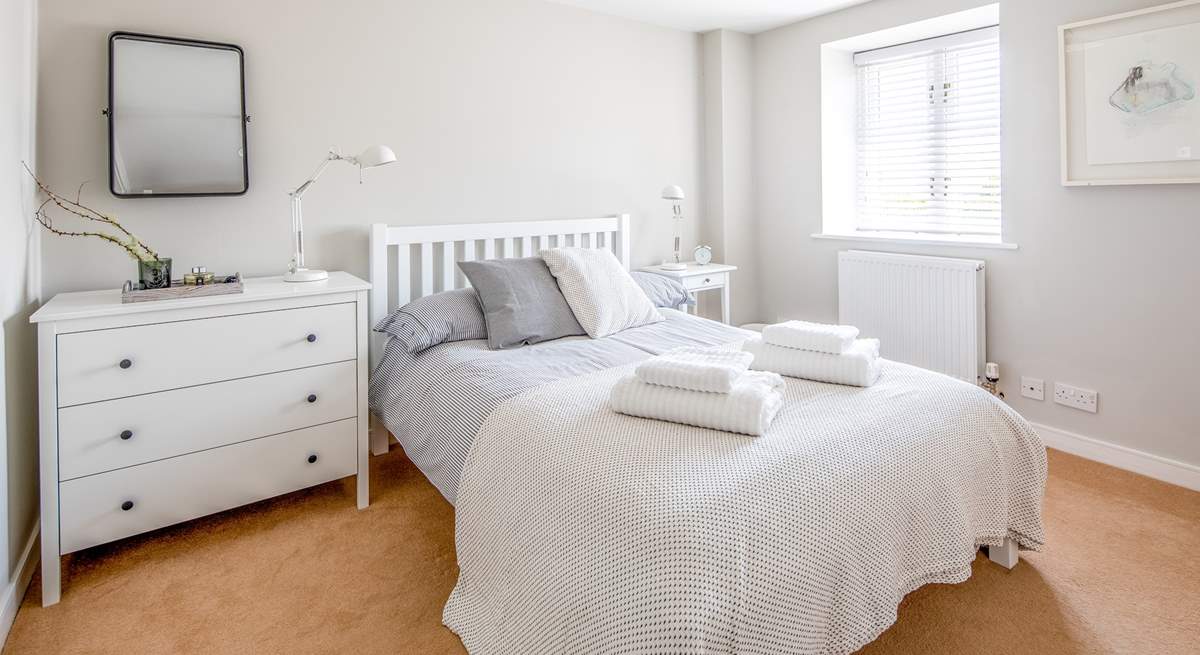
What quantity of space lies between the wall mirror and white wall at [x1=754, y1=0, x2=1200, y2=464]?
3.16 m

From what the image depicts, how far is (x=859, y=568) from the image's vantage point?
1.42m

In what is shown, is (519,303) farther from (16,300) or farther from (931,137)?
(931,137)

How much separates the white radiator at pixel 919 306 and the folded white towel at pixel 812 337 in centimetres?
151

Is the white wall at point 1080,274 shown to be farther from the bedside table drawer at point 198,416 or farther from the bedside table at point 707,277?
the bedside table drawer at point 198,416

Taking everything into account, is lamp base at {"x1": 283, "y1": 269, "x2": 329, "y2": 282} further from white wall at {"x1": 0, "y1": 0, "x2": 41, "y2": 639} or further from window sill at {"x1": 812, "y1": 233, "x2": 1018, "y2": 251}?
window sill at {"x1": 812, "y1": 233, "x2": 1018, "y2": 251}

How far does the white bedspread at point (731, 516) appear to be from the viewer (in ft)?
4.07

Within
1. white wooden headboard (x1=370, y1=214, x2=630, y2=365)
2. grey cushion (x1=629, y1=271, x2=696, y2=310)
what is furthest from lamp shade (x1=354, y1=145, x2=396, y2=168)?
grey cushion (x1=629, y1=271, x2=696, y2=310)

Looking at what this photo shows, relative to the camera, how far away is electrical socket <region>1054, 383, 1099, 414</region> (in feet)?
9.59

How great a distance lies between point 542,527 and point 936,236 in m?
3.10

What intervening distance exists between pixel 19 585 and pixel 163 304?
914mm

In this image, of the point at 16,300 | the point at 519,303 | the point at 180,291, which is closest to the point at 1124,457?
the point at 519,303

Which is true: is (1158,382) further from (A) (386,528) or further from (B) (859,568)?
(A) (386,528)

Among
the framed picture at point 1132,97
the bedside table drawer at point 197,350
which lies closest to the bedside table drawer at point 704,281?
the framed picture at point 1132,97

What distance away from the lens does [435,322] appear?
2627 millimetres
